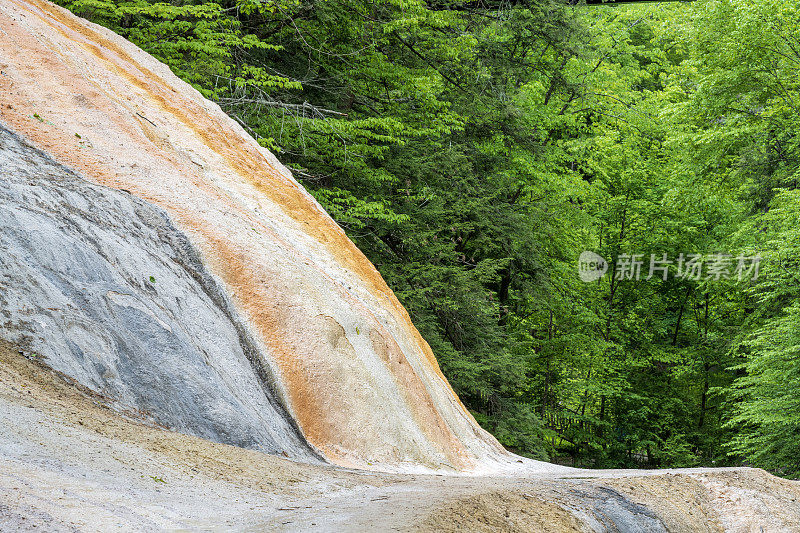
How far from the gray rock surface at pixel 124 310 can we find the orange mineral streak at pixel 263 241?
1.21ft

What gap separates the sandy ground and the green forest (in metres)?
9.02

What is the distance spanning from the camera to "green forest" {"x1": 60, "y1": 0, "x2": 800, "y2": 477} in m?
15.0

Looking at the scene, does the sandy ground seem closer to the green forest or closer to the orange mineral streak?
the orange mineral streak

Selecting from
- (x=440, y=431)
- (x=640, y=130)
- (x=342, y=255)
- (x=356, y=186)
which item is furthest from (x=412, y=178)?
(x=640, y=130)

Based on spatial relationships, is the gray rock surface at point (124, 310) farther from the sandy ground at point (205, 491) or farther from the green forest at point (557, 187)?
the green forest at point (557, 187)

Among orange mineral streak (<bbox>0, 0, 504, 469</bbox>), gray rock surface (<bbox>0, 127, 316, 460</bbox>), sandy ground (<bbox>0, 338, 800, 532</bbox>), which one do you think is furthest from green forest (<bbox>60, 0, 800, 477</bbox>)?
sandy ground (<bbox>0, 338, 800, 532</bbox>)

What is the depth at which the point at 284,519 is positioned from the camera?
3.86 m

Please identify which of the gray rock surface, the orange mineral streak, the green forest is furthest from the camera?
the green forest

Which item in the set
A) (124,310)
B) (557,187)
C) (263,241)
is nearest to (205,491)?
(124,310)

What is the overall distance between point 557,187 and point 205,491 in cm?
1843

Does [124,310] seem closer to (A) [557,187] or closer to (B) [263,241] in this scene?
(B) [263,241]

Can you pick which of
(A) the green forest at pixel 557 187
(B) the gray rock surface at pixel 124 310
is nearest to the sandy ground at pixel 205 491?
(B) the gray rock surface at pixel 124 310

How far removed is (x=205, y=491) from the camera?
4223mm

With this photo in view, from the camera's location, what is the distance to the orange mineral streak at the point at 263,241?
7387 mm
